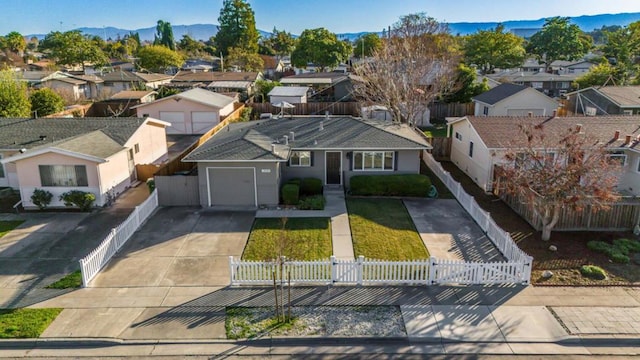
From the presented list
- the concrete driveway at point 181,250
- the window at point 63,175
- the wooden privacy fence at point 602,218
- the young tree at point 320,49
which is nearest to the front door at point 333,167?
the concrete driveway at point 181,250

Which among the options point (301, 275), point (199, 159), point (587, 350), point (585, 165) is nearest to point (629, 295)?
point (587, 350)

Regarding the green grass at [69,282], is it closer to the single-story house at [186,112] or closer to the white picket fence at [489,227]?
the white picket fence at [489,227]

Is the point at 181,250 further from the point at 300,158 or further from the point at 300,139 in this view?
the point at 300,139

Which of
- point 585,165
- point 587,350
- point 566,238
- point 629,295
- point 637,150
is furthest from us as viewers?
point 637,150

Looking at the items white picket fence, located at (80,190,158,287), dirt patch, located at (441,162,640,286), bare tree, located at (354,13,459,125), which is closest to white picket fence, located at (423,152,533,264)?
dirt patch, located at (441,162,640,286)

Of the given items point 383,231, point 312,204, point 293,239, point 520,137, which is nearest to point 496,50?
point 520,137

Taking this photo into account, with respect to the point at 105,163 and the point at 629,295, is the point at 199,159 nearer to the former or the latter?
the point at 105,163

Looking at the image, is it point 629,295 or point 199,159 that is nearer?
point 629,295
